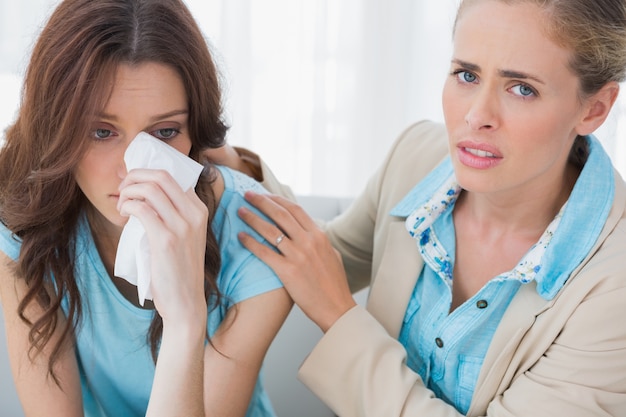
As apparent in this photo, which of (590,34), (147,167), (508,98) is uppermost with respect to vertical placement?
(590,34)

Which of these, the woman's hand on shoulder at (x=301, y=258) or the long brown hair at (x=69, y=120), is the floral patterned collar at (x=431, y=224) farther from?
the long brown hair at (x=69, y=120)

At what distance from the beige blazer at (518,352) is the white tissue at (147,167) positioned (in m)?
0.43

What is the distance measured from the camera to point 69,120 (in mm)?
1374

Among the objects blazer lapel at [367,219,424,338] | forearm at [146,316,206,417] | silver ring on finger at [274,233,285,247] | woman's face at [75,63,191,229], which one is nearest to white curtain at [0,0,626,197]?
blazer lapel at [367,219,424,338]

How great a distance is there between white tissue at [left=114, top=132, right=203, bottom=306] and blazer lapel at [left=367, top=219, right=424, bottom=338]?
0.54 m

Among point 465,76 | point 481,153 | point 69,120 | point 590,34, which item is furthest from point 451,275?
point 69,120

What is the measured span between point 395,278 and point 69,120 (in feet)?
2.47

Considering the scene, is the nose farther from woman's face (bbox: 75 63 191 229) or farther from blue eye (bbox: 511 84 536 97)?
woman's face (bbox: 75 63 191 229)

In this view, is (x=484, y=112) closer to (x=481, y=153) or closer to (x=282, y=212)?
(x=481, y=153)

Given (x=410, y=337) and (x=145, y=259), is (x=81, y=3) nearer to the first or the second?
(x=145, y=259)

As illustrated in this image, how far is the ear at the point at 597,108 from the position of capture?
5.13 ft

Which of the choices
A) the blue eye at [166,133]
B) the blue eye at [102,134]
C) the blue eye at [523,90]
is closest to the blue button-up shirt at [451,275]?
the blue eye at [523,90]

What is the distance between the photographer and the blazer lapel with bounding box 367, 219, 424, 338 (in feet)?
5.71

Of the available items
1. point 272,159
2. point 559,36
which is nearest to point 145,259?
point 559,36
